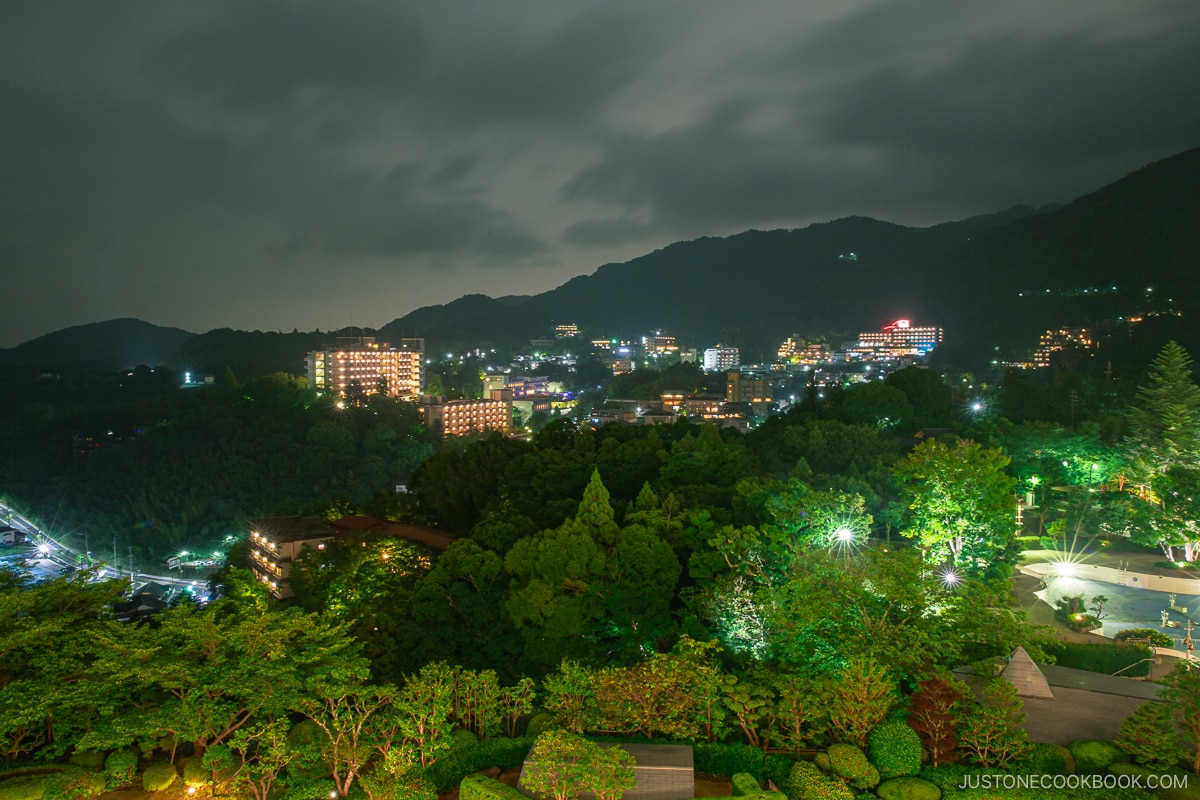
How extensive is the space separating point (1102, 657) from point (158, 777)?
14.5 meters

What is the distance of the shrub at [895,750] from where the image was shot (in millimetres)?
8242

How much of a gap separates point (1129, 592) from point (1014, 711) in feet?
37.2

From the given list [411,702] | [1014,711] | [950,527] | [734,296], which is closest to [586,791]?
[411,702]

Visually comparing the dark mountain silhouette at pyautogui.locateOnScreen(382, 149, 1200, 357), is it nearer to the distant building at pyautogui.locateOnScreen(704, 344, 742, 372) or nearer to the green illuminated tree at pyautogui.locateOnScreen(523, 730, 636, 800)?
the distant building at pyautogui.locateOnScreen(704, 344, 742, 372)

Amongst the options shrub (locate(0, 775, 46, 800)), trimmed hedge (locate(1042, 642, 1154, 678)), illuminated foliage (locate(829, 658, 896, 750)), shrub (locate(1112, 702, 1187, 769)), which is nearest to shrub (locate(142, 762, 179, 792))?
shrub (locate(0, 775, 46, 800))

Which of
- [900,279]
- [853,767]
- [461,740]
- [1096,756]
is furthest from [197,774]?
[900,279]

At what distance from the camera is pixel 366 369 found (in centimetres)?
7244

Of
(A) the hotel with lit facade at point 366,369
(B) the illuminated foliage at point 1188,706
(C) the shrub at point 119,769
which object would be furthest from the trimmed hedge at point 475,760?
(A) the hotel with lit facade at point 366,369

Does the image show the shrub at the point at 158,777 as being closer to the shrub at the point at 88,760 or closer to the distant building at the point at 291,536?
the shrub at the point at 88,760

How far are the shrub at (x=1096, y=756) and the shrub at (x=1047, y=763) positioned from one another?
0.10 meters

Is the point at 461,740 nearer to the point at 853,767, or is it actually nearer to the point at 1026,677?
the point at 853,767

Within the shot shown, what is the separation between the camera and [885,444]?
2367cm

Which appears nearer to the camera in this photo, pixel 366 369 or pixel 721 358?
pixel 366 369

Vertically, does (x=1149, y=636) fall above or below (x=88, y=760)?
below
